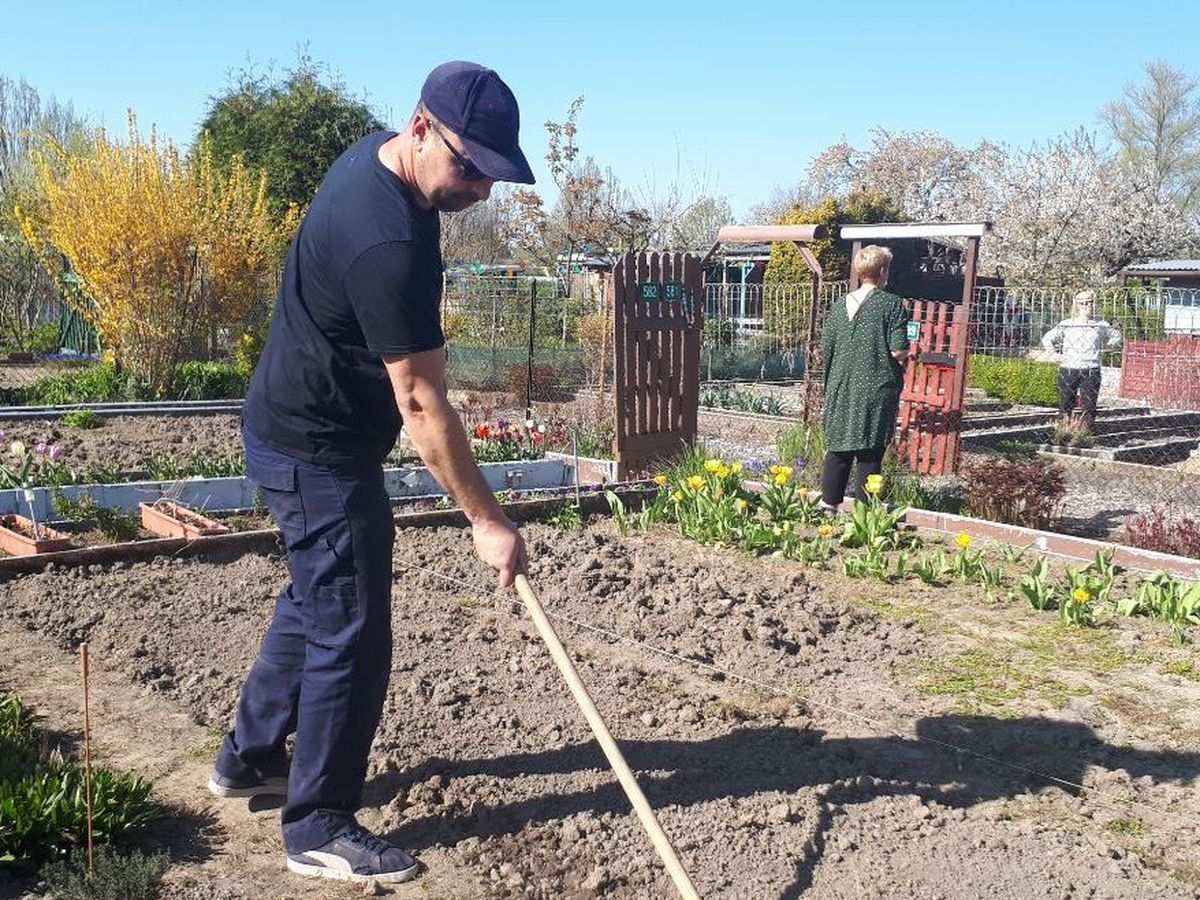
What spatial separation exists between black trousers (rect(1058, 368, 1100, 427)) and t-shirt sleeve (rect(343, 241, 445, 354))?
11.5 m

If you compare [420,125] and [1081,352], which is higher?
[420,125]

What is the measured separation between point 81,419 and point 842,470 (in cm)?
689

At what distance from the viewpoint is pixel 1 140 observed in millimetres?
32094

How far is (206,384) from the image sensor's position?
1422cm

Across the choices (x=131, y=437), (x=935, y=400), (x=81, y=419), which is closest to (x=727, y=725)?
(x=935, y=400)

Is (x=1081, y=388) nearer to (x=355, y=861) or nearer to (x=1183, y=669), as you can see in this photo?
(x=1183, y=669)

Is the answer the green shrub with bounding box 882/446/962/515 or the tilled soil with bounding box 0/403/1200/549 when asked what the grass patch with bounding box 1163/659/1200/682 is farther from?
the tilled soil with bounding box 0/403/1200/549

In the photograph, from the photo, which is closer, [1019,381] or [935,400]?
[935,400]

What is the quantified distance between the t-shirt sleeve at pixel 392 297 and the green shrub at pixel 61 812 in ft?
4.77

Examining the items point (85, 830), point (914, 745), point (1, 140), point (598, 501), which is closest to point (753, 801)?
point (914, 745)

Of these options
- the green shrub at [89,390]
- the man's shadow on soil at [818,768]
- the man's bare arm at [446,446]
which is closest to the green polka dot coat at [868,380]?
the man's shadow on soil at [818,768]

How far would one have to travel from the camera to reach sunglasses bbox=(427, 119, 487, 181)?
9.86ft

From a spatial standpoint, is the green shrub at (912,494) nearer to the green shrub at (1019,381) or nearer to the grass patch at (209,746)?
the grass patch at (209,746)

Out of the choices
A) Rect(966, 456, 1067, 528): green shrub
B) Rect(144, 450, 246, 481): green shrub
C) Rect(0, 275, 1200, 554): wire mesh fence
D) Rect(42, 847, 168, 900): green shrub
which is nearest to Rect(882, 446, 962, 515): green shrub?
Rect(0, 275, 1200, 554): wire mesh fence
